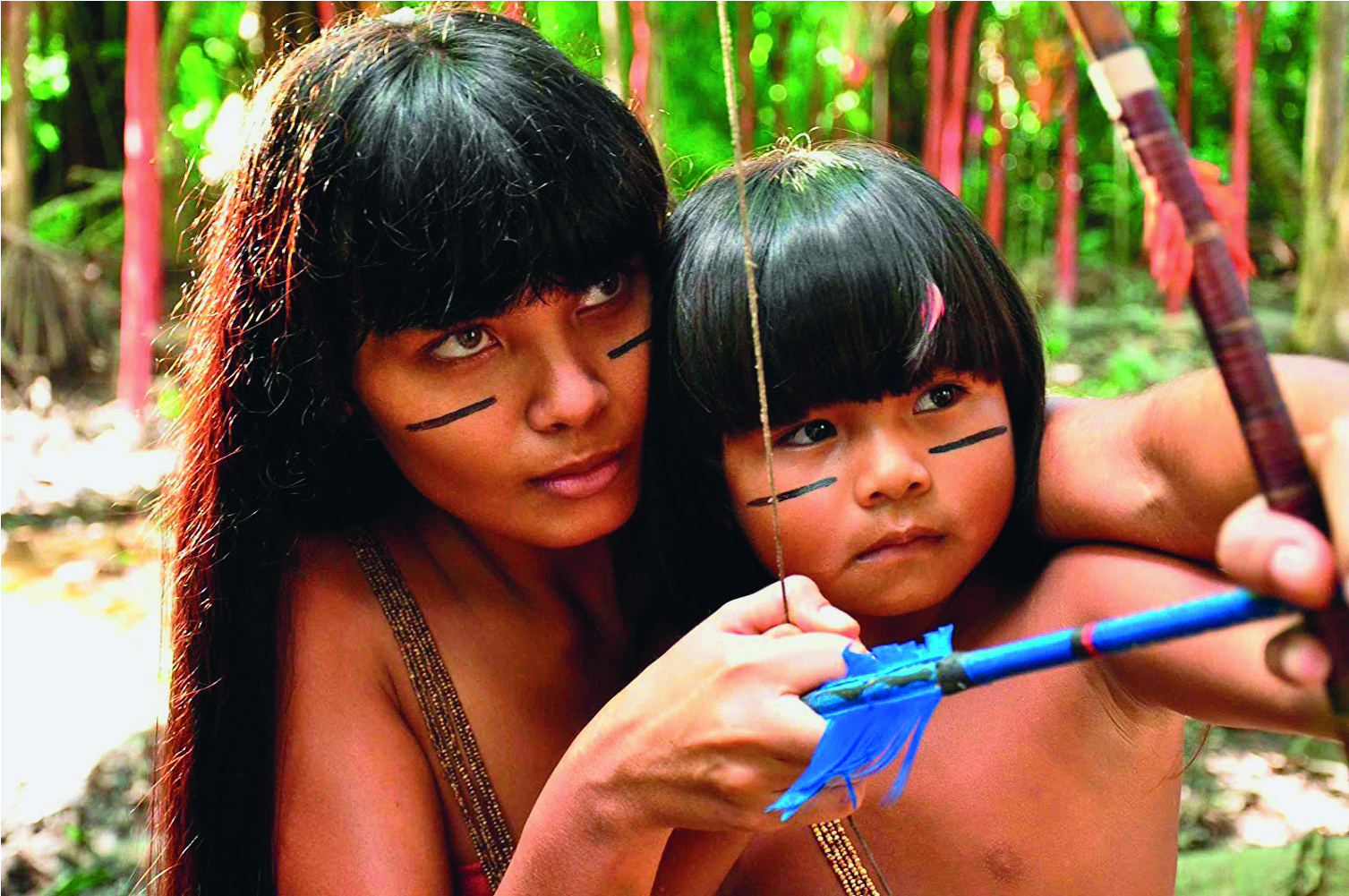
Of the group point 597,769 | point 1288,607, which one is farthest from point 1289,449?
point 597,769

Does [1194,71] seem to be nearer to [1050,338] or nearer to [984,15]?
[984,15]

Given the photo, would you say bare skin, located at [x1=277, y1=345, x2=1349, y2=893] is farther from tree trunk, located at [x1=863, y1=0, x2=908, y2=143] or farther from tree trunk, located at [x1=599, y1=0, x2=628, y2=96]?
tree trunk, located at [x1=863, y1=0, x2=908, y2=143]

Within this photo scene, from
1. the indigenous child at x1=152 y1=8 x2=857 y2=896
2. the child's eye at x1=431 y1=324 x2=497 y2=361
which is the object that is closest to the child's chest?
the indigenous child at x1=152 y1=8 x2=857 y2=896

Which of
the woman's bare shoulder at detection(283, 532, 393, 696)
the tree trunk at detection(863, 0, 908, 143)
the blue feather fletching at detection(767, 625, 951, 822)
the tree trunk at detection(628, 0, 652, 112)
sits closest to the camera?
the blue feather fletching at detection(767, 625, 951, 822)

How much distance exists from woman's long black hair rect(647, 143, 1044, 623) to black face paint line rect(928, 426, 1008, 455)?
0.22 feet

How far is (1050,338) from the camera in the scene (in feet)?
24.5

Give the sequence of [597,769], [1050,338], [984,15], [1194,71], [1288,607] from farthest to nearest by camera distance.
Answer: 1. [1194,71]
2. [984,15]
3. [1050,338]
4. [597,769]
5. [1288,607]

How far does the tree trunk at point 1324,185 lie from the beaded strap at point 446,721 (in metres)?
3.53

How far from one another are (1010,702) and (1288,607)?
0.76 meters

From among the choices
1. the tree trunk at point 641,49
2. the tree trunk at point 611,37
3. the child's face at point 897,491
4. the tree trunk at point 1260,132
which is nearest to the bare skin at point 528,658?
the child's face at point 897,491

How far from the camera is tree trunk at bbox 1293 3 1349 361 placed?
14.5ft

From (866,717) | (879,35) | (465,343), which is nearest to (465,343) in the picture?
(465,343)

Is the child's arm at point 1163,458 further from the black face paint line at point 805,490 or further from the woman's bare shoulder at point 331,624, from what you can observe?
the woman's bare shoulder at point 331,624

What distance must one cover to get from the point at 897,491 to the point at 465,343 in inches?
18.9
